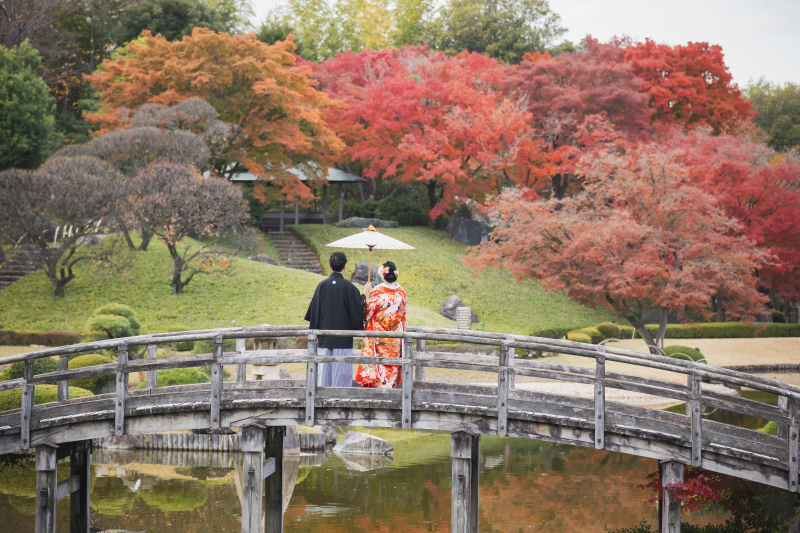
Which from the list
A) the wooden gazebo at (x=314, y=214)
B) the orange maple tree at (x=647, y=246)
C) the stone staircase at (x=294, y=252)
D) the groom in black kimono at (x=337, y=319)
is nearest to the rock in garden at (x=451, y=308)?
the orange maple tree at (x=647, y=246)

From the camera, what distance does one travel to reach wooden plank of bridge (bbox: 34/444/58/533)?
304 inches

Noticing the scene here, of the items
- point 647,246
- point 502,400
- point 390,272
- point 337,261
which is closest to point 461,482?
point 502,400

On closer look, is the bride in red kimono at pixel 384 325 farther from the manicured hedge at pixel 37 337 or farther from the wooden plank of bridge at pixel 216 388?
the manicured hedge at pixel 37 337

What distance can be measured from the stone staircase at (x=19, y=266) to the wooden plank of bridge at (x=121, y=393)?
16670 millimetres

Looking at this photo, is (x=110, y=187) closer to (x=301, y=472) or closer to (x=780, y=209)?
(x=301, y=472)

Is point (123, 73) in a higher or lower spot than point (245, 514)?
higher

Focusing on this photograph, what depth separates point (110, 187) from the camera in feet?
70.5

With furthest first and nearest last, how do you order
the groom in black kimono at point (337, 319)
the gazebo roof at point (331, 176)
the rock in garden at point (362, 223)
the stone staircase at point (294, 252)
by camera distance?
the rock in garden at point (362, 223) < the gazebo roof at point (331, 176) < the stone staircase at point (294, 252) < the groom in black kimono at point (337, 319)

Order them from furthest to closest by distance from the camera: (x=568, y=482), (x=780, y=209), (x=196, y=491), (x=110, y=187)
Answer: (x=780, y=209) < (x=110, y=187) < (x=568, y=482) < (x=196, y=491)

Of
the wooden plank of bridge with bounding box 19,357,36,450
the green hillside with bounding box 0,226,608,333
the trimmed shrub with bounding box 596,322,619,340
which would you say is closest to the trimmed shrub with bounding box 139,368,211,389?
the wooden plank of bridge with bounding box 19,357,36,450

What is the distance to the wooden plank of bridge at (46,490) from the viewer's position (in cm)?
773

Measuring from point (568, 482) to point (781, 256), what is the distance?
1630cm

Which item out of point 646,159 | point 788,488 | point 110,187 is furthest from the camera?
point 110,187

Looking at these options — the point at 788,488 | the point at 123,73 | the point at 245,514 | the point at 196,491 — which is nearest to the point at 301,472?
the point at 196,491
